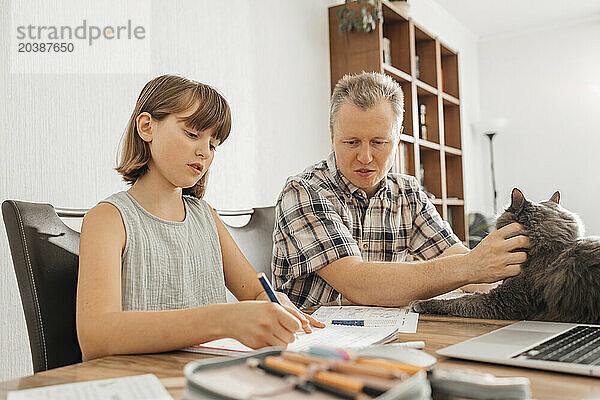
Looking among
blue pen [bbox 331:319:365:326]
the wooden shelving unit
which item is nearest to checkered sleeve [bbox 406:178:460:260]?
blue pen [bbox 331:319:365:326]

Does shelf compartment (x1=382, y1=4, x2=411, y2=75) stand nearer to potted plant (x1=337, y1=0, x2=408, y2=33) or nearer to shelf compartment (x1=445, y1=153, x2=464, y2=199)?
potted plant (x1=337, y1=0, x2=408, y2=33)

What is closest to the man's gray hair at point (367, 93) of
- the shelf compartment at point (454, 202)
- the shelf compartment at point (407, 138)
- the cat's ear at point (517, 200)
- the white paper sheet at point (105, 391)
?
the cat's ear at point (517, 200)

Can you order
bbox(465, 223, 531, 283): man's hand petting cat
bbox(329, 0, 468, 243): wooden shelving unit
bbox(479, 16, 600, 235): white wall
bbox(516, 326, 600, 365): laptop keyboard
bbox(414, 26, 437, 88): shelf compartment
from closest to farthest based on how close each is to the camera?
bbox(516, 326, 600, 365): laptop keyboard
bbox(465, 223, 531, 283): man's hand petting cat
bbox(329, 0, 468, 243): wooden shelving unit
bbox(414, 26, 437, 88): shelf compartment
bbox(479, 16, 600, 235): white wall

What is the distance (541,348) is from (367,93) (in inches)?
36.3

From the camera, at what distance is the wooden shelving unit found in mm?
3143

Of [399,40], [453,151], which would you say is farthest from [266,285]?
[453,151]

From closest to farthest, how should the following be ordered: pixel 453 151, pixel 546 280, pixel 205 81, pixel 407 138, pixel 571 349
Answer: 1. pixel 571 349
2. pixel 546 280
3. pixel 205 81
4. pixel 407 138
5. pixel 453 151

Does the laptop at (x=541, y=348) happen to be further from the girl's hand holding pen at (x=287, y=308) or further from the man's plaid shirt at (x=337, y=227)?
the man's plaid shirt at (x=337, y=227)

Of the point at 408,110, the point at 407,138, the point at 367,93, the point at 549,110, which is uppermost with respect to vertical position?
the point at 549,110

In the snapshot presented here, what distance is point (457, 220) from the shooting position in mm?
4387

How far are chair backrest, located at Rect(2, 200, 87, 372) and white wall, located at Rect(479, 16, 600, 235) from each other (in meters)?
4.80

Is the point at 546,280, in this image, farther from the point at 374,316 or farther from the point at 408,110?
the point at 408,110

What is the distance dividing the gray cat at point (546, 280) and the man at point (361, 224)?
105 millimetres

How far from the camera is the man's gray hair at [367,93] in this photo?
4.85 ft
